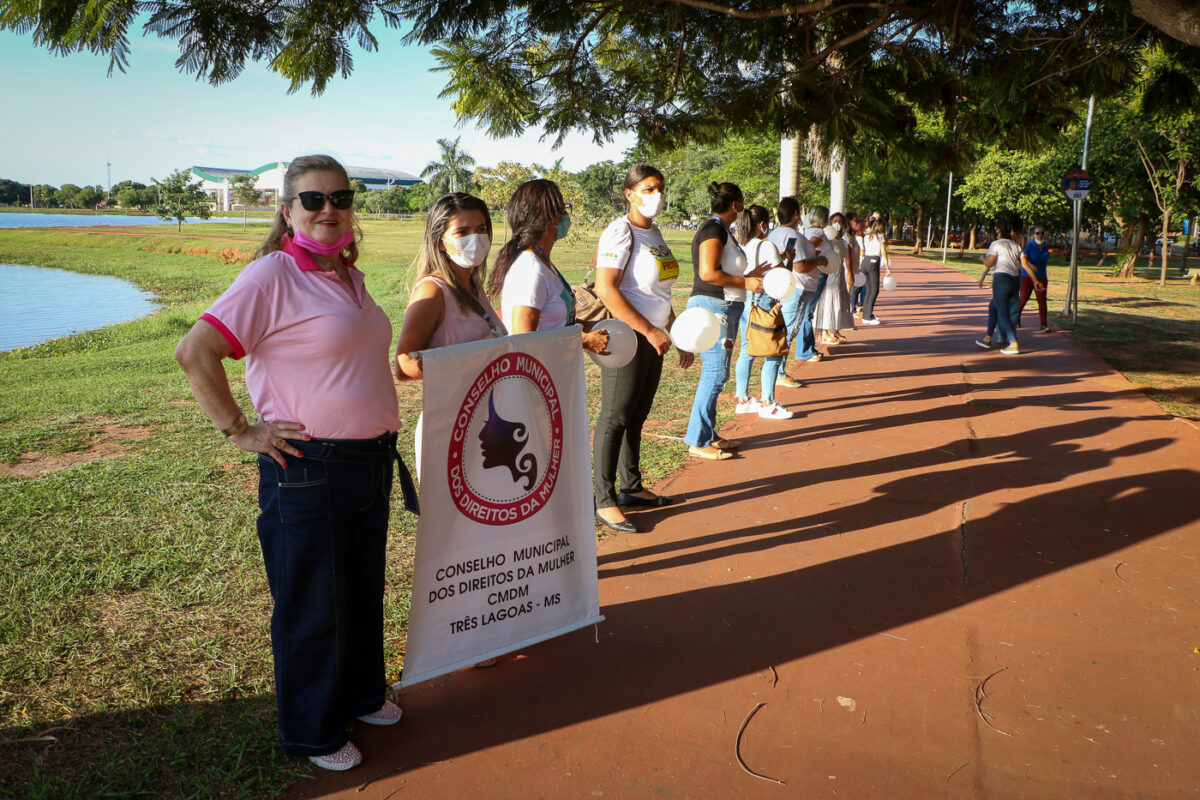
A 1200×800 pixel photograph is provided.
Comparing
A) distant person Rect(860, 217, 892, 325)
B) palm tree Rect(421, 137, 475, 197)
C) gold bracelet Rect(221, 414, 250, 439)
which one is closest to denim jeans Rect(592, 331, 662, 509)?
gold bracelet Rect(221, 414, 250, 439)

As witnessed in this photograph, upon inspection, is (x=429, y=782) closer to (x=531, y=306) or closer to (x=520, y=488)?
(x=520, y=488)

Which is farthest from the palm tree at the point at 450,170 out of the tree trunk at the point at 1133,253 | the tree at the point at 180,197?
the tree trunk at the point at 1133,253

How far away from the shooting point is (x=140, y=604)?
3875 millimetres

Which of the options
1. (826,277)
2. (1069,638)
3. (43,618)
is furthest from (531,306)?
(826,277)

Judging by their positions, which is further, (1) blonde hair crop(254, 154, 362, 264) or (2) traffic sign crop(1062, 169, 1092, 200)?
(2) traffic sign crop(1062, 169, 1092, 200)

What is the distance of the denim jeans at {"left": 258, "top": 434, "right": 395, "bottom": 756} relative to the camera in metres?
2.61

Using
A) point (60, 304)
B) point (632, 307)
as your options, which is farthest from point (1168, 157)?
point (60, 304)

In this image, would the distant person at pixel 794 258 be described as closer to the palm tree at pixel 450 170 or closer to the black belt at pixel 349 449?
the black belt at pixel 349 449

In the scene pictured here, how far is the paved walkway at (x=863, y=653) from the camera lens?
2.83m

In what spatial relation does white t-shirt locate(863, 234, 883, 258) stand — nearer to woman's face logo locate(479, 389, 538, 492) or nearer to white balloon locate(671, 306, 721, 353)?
white balloon locate(671, 306, 721, 353)

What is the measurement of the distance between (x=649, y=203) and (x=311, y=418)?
283 cm

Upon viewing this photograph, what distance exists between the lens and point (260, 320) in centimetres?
245

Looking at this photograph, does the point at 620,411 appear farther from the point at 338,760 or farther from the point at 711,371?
the point at 338,760

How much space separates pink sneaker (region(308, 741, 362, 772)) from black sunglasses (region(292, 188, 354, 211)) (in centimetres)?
177
